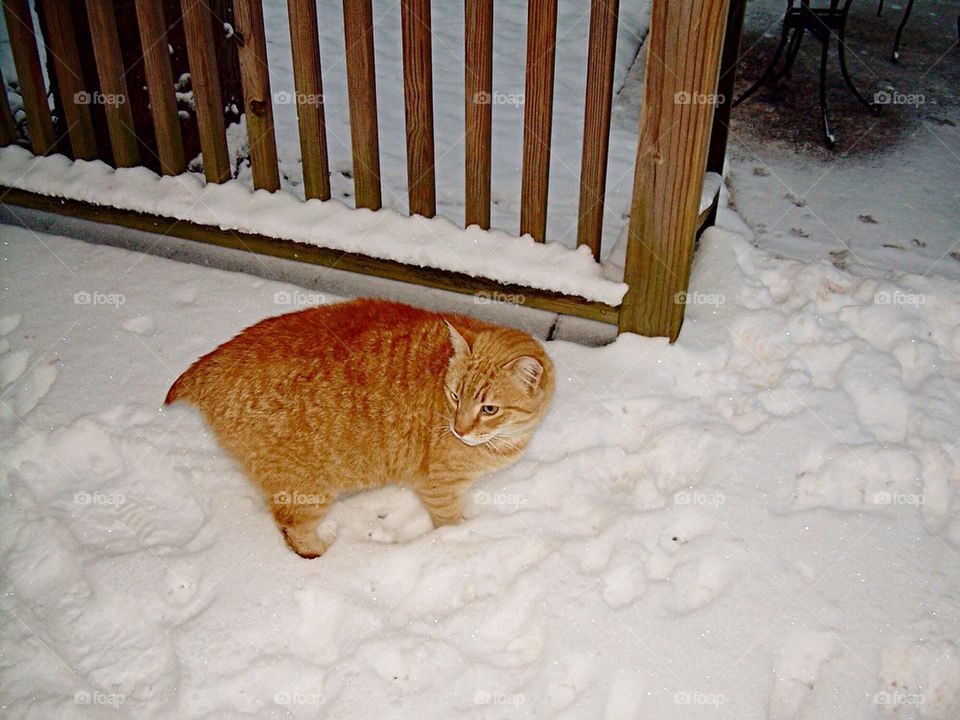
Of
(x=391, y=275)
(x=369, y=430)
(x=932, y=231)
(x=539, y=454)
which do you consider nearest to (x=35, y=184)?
(x=391, y=275)

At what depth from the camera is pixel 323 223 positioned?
13.6 ft

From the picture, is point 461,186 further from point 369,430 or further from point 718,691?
point 718,691

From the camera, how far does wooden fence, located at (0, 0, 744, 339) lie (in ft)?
11.0

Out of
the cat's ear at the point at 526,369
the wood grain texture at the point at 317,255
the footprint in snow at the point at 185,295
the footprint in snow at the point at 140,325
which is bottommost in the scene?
the footprint in snow at the point at 140,325

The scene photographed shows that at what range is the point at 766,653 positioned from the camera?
8.67 feet

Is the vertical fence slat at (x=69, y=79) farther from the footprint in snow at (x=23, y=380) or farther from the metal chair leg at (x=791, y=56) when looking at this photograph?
the metal chair leg at (x=791, y=56)

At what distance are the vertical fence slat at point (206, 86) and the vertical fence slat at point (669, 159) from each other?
7.51 ft

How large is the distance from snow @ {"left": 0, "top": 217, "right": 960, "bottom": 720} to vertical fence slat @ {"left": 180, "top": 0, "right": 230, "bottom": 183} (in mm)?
961

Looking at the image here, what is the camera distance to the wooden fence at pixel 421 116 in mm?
3361

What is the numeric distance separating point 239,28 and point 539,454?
2596 millimetres

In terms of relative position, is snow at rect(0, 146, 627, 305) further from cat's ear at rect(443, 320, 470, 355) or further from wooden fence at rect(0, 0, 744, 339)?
cat's ear at rect(443, 320, 470, 355)

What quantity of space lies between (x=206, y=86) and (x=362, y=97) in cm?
92

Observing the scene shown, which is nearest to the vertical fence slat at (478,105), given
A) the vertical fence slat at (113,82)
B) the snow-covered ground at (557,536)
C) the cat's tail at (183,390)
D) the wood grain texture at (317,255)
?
the wood grain texture at (317,255)

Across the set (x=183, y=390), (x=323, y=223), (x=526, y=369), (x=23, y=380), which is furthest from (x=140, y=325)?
(x=526, y=369)
